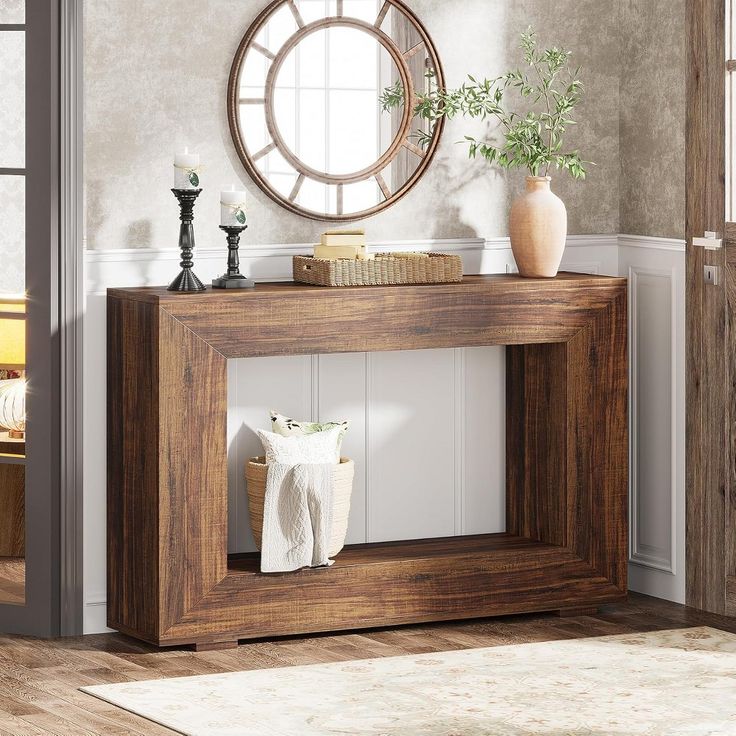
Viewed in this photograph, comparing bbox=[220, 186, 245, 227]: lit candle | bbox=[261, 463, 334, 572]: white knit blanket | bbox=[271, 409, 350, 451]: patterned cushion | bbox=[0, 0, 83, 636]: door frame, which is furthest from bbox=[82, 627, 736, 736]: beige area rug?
bbox=[220, 186, 245, 227]: lit candle

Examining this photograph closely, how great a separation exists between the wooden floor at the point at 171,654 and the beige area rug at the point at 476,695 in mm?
91

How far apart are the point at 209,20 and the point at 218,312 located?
3.05ft

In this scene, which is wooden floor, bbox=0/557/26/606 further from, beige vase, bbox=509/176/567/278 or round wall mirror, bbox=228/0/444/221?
beige vase, bbox=509/176/567/278

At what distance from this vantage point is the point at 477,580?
4.56 meters

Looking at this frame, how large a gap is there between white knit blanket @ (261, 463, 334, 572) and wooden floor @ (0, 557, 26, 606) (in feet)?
2.39

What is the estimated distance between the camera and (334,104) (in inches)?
182

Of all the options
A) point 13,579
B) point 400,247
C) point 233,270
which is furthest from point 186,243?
point 13,579

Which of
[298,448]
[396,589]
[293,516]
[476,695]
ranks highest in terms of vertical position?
[298,448]

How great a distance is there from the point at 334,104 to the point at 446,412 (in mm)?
1047

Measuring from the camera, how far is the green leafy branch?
15.5ft

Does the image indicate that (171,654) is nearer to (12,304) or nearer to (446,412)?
(12,304)

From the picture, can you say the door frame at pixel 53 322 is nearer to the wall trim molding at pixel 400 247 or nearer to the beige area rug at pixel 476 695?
the wall trim molding at pixel 400 247

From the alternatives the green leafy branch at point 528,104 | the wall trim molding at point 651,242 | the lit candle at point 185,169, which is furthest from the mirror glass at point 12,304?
the wall trim molding at point 651,242

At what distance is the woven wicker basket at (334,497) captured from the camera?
4414mm
